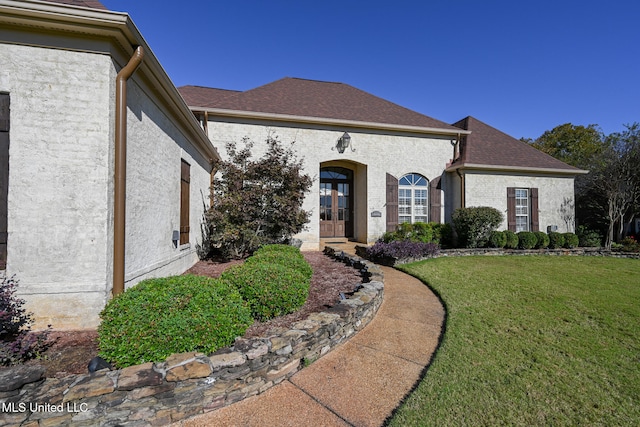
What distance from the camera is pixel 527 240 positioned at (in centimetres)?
1038

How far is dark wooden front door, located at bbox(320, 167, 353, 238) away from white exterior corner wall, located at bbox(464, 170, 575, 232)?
15.0 feet

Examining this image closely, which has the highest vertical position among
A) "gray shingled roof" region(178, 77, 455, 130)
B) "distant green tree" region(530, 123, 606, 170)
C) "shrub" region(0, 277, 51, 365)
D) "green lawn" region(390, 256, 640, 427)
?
"distant green tree" region(530, 123, 606, 170)

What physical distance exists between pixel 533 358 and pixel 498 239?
27.9 ft

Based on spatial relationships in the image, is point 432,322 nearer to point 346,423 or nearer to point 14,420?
point 346,423

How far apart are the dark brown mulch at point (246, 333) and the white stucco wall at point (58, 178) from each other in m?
0.33

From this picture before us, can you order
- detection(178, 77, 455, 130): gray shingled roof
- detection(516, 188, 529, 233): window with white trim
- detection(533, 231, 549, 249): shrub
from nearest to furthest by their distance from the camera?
detection(178, 77, 455, 130): gray shingled roof
detection(533, 231, 549, 249): shrub
detection(516, 188, 529, 233): window with white trim

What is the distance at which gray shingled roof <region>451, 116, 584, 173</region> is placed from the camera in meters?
11.0

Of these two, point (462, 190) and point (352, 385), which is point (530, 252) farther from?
point (352, 385)

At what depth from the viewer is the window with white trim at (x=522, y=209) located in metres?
11.4

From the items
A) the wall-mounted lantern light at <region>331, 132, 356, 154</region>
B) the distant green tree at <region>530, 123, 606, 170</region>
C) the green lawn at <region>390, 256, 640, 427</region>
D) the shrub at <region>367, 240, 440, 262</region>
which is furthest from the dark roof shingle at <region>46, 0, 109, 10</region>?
the distant green tree at <region>530, 123, 606, 170</region>

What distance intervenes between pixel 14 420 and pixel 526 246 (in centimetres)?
1300

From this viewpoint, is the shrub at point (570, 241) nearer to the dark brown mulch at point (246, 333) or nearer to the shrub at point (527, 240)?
the shrub at point (527, 240)

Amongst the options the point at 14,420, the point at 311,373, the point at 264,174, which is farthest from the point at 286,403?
the point at 264,174

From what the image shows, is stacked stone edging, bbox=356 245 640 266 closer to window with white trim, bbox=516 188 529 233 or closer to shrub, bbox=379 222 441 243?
shrub, bbox=379 222 441 243
